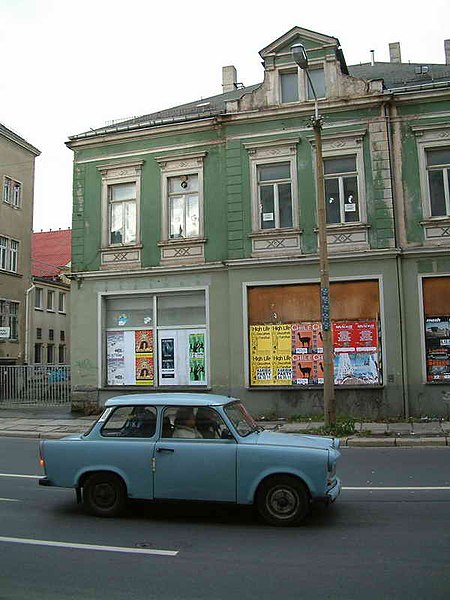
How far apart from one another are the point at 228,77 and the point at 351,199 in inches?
423

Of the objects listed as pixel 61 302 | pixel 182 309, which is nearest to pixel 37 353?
pixel 61 302

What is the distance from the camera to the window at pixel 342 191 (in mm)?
17484

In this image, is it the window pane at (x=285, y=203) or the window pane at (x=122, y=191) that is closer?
the window pane at (x=285, y=203)

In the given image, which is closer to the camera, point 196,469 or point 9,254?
point 196,469

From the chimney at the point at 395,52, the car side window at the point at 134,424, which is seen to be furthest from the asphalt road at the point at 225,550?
the chimney at the point at 395,52

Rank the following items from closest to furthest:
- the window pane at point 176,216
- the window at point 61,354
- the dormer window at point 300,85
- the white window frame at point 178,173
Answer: the dormer window at point 300,85 → the white window frame at point 178,173 → the window pane at point 176,216 → the window at point 61,354

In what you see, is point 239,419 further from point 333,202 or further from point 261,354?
point 333,202

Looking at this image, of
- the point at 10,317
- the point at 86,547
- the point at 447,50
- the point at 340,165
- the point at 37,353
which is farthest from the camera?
the point at 37,353

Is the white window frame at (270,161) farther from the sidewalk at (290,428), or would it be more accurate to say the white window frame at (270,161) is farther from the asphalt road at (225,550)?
the asphalt road at (225,550)

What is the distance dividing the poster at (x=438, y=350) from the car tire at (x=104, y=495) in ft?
38.2

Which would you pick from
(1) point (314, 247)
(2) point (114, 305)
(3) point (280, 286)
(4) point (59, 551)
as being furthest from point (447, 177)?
(4) point (59, 551)

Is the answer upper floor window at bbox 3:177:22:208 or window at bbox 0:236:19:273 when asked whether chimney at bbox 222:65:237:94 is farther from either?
window at bbox 0:236:19:273

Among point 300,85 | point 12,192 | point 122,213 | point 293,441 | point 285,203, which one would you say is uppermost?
point 12,192

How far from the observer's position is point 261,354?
58.2ft
